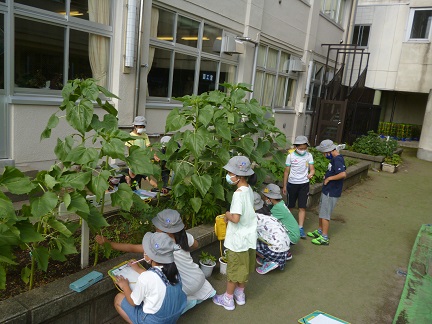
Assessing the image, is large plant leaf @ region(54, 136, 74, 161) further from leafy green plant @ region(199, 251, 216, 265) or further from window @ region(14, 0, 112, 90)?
window @ region(14, 0, 112, 90)

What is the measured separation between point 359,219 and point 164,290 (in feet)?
17.6

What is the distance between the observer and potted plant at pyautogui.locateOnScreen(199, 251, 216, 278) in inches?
171

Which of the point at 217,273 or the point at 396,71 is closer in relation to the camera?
the point at 217,273

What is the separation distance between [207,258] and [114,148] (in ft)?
6.31

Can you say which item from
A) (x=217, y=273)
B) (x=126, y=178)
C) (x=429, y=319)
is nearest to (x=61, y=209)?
(x=217, y=273)

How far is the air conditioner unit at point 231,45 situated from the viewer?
1014 cm

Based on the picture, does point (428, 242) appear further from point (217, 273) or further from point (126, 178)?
point (126, 178)

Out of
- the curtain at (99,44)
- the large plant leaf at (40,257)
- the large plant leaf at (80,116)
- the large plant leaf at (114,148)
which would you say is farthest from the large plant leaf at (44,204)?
the curtain at (99,44)

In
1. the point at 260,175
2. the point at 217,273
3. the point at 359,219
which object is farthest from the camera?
the point at 359,219

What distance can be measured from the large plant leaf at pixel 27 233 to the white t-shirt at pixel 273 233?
269cm

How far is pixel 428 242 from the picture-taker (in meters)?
6.18

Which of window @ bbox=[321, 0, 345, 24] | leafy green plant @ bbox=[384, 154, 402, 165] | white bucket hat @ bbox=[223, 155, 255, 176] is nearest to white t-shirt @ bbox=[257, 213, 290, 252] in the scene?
white bucket hat @ bbox=[223, 155, 255, 176]

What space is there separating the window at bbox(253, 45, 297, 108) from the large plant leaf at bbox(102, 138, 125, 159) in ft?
32.5

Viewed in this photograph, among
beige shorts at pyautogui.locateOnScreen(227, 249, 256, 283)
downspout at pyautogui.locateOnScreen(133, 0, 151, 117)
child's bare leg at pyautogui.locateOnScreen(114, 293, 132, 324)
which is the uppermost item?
downspout at pyautogui.locateOnScreen(133, 0, 151, 117)
